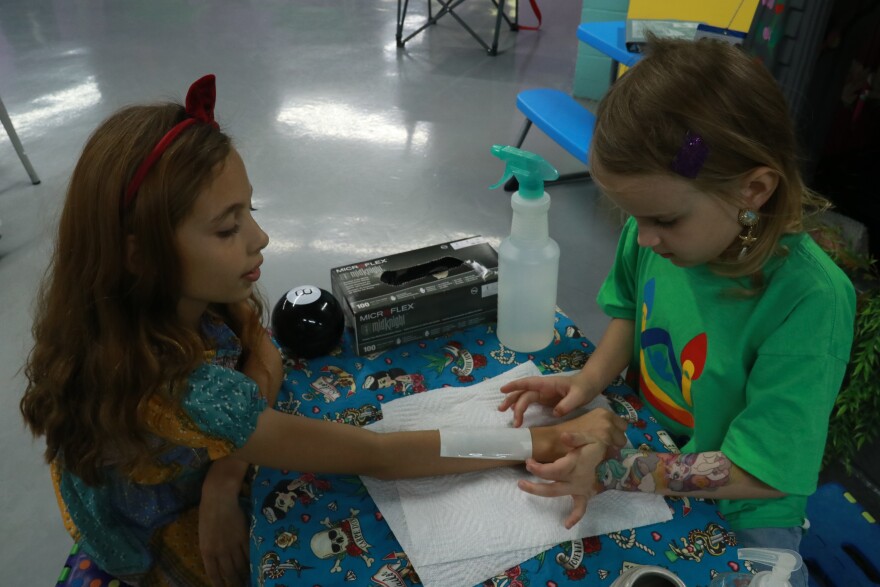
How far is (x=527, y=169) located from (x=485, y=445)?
0.33m

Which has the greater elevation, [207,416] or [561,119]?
[207,416]

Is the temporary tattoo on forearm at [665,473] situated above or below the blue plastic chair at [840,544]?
above

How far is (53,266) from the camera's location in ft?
2.50

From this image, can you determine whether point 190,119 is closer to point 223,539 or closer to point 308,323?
point 308,323

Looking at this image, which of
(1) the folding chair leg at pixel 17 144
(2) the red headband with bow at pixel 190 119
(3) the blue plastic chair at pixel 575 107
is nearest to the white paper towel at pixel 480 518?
(2) the red headband with bow at pixel 190 119

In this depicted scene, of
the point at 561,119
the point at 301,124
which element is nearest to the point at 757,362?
the point at 561,119

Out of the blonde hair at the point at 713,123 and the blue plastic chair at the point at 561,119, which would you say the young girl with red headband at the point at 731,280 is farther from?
the blue plastic chair at the point at 561,119

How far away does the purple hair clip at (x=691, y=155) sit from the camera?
2.17ft

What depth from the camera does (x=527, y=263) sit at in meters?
0.91

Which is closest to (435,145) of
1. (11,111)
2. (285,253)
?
(285,253)

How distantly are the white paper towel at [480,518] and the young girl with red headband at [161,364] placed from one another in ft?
0.08

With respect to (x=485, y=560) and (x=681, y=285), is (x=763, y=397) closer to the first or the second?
(x=681, y=285)

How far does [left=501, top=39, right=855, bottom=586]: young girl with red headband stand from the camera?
673mm

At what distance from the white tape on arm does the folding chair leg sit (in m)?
2.38
